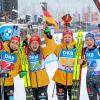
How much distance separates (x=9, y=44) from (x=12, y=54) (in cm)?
20

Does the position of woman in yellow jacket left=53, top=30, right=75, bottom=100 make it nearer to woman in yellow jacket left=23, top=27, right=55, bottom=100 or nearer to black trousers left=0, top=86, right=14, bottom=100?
woman in yellow jacket left=23, top=27, right=55, bottom=100

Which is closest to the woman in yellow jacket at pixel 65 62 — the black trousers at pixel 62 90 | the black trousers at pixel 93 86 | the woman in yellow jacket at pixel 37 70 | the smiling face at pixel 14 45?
the black trousers at pixel 62 90

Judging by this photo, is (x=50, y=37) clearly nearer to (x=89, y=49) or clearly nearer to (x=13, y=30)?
(x=89, y=49)

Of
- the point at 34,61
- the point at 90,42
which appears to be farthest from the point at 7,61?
the point at 90,42

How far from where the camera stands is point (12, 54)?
642 cm

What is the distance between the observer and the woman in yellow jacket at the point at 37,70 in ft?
20.6

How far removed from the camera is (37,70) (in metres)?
6.30

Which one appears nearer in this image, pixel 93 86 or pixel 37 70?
pixel 37 70

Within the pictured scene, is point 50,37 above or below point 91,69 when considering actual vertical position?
above

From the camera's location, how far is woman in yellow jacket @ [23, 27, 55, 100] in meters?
6.29

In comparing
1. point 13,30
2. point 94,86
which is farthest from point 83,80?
point 94,86

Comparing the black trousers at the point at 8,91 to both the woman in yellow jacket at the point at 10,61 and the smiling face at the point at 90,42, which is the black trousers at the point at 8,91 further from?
the smiling face at the point at 90,42

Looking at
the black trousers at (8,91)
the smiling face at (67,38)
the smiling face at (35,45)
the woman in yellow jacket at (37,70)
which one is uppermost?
the smiling face at (67,38)

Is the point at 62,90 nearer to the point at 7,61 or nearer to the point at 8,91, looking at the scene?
the point at 8,91
